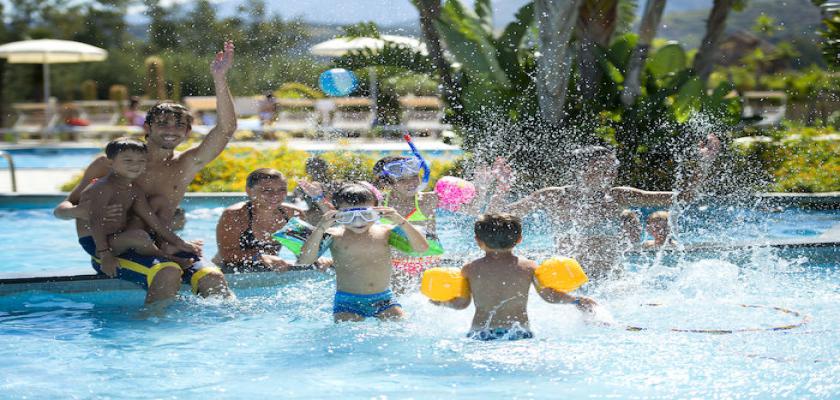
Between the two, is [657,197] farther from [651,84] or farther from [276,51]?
[276,51]

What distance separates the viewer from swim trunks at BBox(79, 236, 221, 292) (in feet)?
19.0

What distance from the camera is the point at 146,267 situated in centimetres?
579

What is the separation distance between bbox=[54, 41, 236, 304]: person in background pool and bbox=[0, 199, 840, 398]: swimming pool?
53 cm

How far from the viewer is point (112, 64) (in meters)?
35.2

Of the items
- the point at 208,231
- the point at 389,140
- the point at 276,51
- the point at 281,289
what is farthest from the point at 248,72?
the point at 281,289

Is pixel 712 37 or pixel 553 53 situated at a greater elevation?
pixel 712 37

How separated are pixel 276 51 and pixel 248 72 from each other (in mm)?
2364

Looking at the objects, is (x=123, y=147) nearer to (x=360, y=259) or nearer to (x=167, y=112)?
(x=167, y=112)

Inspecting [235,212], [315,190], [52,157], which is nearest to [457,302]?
[315,190]

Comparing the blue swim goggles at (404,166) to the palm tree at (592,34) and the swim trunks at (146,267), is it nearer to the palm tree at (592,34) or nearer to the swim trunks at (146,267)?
the swim trunks at (146,267)

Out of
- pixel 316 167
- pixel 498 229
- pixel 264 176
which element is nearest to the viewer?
pixel 498 229

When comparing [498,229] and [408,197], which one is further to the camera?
[408,197]

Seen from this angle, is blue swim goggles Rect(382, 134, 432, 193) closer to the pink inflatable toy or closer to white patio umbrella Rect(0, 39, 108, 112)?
the pink inflatable toy

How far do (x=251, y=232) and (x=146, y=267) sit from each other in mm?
1096
